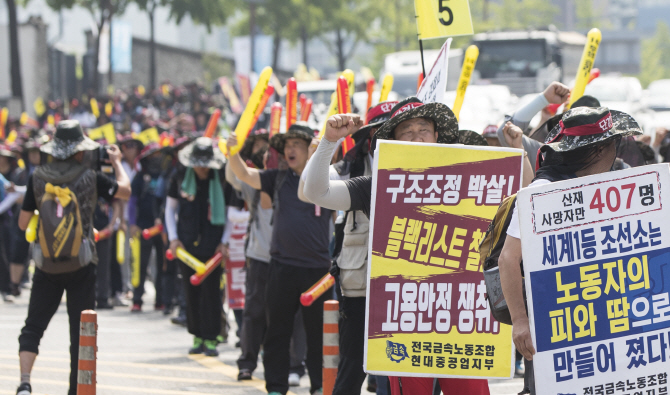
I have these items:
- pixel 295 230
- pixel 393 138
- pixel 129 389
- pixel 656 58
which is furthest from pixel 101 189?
pixel 656 58

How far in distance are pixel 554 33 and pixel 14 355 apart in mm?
25093

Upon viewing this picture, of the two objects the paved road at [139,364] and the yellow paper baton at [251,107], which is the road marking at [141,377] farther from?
the yellow paper baton at [251,107]

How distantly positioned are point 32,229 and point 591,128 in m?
4.38

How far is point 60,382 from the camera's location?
831 cm

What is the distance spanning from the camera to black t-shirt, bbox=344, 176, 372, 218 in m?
5.10

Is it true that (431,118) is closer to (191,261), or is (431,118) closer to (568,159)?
(568,159)

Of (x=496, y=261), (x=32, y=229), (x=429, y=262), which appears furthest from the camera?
(x=32, y=229)

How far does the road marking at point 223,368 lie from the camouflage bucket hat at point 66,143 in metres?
2.33

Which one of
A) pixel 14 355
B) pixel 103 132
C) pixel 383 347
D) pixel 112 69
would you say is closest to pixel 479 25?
pixel 112 69

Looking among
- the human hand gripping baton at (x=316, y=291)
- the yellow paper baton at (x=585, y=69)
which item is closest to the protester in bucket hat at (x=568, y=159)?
the human hand gripping baton at (x=316, y=291)

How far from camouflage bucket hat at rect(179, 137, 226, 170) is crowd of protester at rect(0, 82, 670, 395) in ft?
0.04

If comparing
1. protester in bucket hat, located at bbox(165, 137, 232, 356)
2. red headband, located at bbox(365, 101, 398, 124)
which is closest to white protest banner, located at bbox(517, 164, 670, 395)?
red headband, located at bbox(365, 101, 398, 124)

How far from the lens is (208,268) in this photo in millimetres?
9047

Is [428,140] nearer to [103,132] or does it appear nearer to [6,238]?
[6,238]
